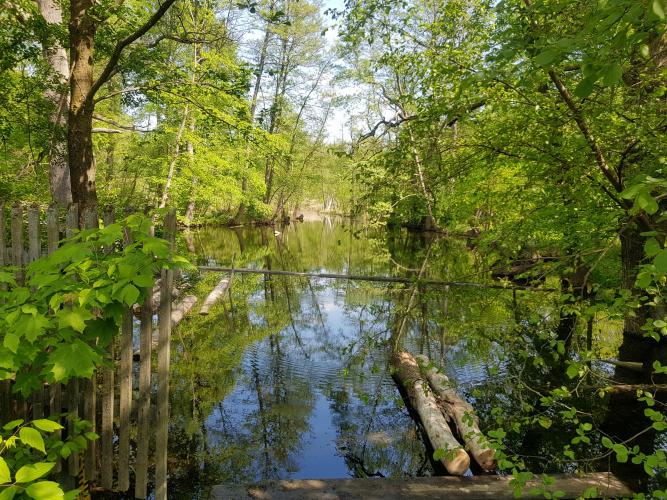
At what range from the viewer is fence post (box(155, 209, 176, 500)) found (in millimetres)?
2715

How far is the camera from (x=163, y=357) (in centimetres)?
288

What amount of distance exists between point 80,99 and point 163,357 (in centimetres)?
367

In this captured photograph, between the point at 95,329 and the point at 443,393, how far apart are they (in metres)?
5.06

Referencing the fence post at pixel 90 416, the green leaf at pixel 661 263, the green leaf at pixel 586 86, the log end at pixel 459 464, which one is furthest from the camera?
the log end at pixel 459 464

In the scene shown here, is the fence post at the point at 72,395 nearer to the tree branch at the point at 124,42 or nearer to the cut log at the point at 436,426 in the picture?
the tree branch at the point at 124,42

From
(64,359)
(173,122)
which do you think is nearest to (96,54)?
(64,359)

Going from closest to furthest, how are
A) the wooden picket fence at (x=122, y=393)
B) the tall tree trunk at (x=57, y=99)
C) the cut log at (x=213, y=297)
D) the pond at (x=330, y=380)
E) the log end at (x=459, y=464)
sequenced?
1. the wooden picket fence at (x=122, y=393)
2. the log end at (x=459, y=464)
3. the pond at (x=330, y=380)
4. the tall tree trunk at (x=57, y=99)
5. the cut log at (x=213, y=297)

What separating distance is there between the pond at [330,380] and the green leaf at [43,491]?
9.13 feet

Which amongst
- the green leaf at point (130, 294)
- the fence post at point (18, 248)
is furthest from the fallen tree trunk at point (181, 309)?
the green leaf at point (130, 294)

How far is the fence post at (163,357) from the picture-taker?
2.71m

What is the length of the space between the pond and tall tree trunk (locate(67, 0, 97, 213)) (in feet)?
10.7

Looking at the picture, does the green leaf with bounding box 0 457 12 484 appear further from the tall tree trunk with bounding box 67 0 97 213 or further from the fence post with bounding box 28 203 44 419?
the tall tree trunk with bounding box 67 0 97 213

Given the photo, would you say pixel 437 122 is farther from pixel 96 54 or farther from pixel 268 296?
pixel 268 296

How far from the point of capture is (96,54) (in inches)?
256
